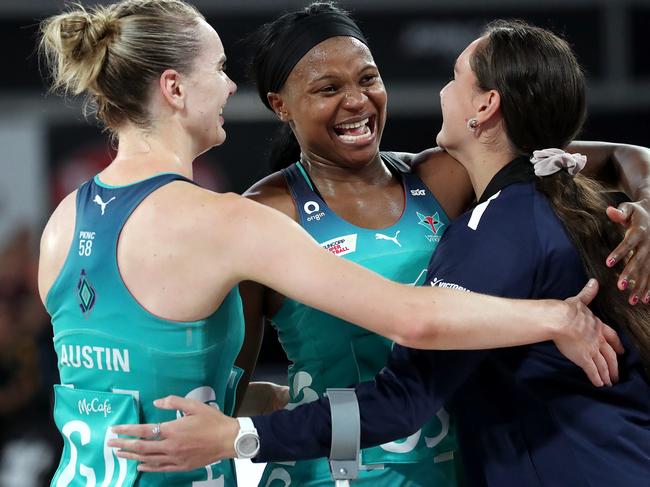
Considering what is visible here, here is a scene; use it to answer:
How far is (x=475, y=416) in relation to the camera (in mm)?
2574

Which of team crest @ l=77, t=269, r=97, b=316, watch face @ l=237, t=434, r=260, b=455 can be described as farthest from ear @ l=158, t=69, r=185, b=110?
watch face @ l=237, t=434, r=260, b=455

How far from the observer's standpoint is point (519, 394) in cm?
250

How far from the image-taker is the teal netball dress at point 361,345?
2773mm

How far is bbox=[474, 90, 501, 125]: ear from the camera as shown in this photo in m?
2.62

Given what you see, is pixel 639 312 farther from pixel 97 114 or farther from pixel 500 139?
pixel 97 114

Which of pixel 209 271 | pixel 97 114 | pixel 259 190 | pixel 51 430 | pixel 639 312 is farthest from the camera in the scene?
pixel 51 430

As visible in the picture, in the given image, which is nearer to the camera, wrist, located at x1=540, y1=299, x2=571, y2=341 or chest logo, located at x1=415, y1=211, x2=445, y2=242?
wrist, located at x1=540, y1=299, x2=571, y2=341

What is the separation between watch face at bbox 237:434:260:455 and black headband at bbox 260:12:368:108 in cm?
116

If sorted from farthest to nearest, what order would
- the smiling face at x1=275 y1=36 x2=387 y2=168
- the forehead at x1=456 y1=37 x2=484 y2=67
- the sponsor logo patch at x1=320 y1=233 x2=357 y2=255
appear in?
the smiling face at x1=275 y1=36 x2=387 y2=168 < the sponsor logo patch at x1=320 y1=233 x2=357 y2=255 < the forehead at x1=456 y1=37 x2=484 y2=67

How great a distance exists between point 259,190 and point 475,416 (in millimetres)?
899

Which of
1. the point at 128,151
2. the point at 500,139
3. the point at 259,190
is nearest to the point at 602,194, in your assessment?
the point at 500,139

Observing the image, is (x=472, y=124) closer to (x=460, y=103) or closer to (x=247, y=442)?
(x=460, y=103)

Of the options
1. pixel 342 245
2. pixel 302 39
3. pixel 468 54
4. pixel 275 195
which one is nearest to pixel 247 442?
pixel 342 245

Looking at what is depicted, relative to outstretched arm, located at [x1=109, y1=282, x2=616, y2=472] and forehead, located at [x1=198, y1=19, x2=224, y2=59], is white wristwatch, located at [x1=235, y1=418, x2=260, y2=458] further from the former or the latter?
forehead, located at [x1=198, y1=19, x2=224, y2=59]
